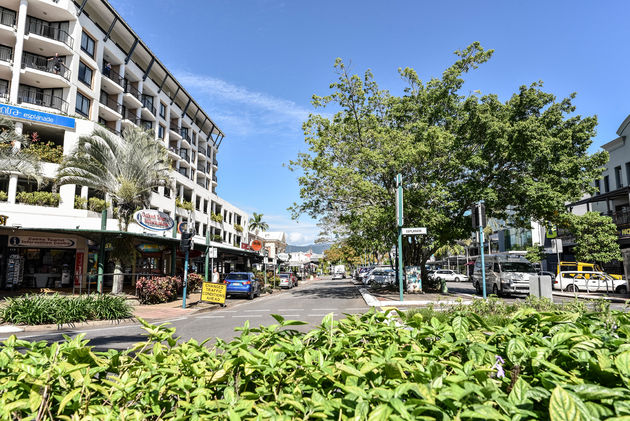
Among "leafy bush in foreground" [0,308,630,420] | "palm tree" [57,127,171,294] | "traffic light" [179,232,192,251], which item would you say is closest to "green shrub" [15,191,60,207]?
"palm tree" [57,127,171,294]

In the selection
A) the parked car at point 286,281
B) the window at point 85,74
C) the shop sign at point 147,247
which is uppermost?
the window at point 85,74

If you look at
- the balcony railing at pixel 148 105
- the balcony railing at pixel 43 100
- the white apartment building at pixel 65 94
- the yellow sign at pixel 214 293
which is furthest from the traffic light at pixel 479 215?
the balcony railing at pixel 148 105

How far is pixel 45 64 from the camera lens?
93.9 feet

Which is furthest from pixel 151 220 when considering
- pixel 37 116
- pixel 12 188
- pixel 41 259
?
pixel 37 116

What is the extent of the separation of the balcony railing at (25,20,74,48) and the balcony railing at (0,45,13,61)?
1.92m

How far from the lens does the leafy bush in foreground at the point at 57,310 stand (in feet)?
37.0

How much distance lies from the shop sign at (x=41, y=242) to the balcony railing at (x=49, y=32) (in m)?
14.0

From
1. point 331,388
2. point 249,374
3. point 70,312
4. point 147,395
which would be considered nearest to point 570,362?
point 331,388

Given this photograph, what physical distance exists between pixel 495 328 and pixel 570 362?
56cm

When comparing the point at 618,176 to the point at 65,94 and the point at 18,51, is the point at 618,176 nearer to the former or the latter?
the point at 65,94

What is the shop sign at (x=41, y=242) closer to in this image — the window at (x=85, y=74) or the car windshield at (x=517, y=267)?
the window at (x=85, y=74)

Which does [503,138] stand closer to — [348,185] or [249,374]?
[348,185]

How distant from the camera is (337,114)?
2280cm

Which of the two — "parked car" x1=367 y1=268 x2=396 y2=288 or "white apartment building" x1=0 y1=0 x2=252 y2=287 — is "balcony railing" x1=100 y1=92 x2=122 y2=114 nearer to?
"white apartment building" x1=0 y1=0 x2=252 y2=287
